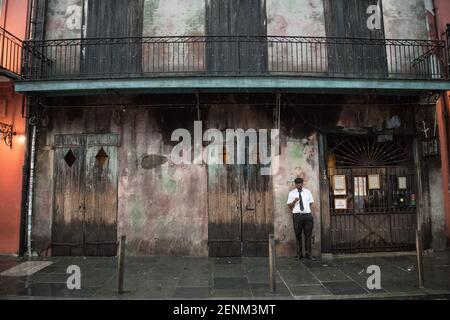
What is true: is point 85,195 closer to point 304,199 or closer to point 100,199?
point 100,199

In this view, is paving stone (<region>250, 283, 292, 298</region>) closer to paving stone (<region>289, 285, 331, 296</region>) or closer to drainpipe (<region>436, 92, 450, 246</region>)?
paving stone (<region>289, 285, 331, 296</region>)

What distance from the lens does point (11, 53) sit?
9477mm

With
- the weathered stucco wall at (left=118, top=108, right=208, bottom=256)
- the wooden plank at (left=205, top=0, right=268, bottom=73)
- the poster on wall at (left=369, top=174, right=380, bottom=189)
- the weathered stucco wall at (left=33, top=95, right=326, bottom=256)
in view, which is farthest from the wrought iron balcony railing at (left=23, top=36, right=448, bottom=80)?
the poster on wall at (left=369, top=174, right=380, bottom=189)

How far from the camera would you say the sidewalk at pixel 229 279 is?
6.25 m

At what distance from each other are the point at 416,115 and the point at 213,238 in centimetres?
676

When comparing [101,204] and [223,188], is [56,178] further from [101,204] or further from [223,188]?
[223,188]

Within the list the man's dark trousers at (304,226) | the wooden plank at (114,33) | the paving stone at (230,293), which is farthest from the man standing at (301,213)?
the wooden plank at (114,33)

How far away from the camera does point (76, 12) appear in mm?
9867

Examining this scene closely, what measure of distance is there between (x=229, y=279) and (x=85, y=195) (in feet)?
15.8

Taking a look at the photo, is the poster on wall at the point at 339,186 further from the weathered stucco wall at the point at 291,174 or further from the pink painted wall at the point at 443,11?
the pink painted wall at the point at 443,11

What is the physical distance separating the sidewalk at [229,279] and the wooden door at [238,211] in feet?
1.24

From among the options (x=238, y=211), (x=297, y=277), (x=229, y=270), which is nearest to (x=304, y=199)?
(x=238, y=211)

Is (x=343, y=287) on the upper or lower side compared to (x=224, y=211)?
lower

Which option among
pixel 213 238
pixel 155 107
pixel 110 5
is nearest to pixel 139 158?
pixel 155 107
